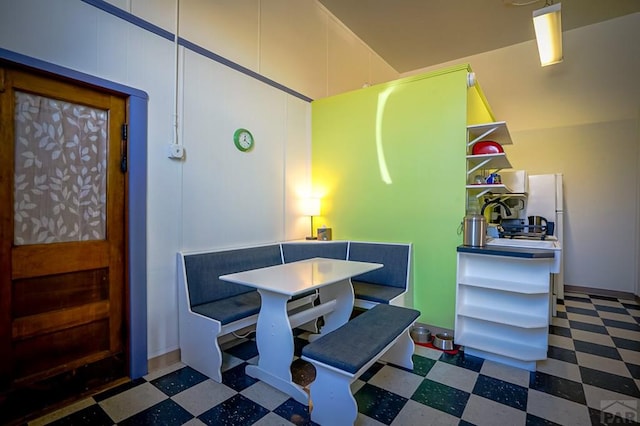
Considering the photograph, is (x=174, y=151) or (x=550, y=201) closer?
(x=174, y=151)

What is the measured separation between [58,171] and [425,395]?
115 inches

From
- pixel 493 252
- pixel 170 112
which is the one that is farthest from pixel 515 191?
pixel 170 112

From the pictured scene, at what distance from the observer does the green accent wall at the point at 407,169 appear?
296 centimetres

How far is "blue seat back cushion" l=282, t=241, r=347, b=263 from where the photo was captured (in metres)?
3.39

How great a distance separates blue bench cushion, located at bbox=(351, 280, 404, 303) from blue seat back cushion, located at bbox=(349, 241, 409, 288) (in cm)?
9

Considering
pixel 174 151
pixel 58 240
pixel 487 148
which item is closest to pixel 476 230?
pixel 487 148

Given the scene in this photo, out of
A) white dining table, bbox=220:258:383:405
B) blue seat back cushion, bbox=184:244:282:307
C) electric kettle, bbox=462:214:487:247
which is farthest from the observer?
electric kettle, bbox=462:214:487:247

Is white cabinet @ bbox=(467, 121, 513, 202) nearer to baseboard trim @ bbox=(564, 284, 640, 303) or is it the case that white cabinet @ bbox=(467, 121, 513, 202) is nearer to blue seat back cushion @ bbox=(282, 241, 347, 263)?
blue seat back cushion @ bbox=(282, 241, 347, 263)

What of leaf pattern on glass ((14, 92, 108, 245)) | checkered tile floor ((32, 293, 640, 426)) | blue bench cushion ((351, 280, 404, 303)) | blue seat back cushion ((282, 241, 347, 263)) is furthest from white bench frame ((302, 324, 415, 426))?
leaf pattern on glass ((14, 92, 108, 245))

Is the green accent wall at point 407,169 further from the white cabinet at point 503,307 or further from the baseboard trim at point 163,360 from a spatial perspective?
the baseboard trim at point 163,360

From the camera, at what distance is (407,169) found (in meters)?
3.25

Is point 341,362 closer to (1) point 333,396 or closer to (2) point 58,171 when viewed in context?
(1) point 333,396

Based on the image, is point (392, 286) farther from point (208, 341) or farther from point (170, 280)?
point (170, 280)

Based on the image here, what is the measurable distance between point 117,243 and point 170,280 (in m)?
0.50
